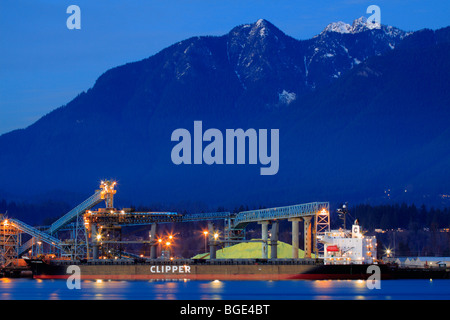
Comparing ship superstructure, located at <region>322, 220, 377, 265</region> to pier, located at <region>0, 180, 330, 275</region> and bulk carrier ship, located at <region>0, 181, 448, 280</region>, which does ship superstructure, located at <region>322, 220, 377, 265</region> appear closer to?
bulk carrier ship, located at <region>0, 181, 448, 280</region>

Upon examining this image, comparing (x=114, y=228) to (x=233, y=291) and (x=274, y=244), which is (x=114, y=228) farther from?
(x=233, y=291)

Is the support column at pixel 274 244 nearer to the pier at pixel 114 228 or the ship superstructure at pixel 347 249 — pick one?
the pier at pixel 114 228

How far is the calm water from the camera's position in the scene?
90312mm

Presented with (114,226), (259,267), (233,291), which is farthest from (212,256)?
(233,291)

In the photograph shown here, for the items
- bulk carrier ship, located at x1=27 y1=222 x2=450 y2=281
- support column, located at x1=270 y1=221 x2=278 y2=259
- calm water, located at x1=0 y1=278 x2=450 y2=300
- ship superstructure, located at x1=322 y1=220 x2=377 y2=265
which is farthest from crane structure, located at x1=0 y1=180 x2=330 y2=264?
calm water, located at x1=0 y1=278 x2=450 y2=300

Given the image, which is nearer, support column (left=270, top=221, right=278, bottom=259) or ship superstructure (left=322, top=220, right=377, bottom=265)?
ship superstructure (left=322, top=220, right=377, bottom=265)

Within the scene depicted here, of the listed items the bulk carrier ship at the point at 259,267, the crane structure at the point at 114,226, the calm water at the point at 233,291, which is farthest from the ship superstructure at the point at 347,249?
the calm water at the point at 233,291

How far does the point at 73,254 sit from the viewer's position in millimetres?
138250

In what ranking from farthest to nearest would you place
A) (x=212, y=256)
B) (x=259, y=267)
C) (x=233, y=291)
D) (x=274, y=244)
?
Result: (x=212, y=256)
(x=274, y=244)
(x=259, y=267)
(x=233, y=291)

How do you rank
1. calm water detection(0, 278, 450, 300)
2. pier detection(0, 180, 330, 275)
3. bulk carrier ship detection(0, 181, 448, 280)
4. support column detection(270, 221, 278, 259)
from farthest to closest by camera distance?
pier detection(0, 180, 330, 275), support column detection(270, 221, 278, 259), bulk carrier ship detection(0, 181, 448, 280), calm water detection(0, 278, 450, 300)

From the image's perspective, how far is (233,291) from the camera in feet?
317

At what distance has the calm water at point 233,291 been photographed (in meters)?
90.3
